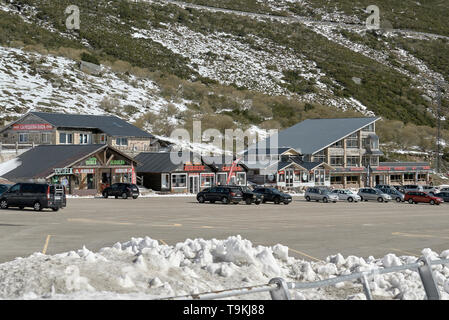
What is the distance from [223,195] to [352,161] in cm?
4558

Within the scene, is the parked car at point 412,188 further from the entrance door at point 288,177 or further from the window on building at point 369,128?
the window on building at point 369,128

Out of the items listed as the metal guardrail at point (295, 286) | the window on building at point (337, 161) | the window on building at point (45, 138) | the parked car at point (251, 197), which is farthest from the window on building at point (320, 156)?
the metal guardrail at point (295, 286)

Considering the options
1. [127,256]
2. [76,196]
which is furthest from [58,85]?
[127,256]

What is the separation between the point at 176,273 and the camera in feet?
37.8

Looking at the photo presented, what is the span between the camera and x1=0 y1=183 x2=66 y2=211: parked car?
123 ft

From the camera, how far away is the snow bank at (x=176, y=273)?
397 inches

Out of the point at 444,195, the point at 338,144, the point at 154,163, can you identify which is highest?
the point at 338,144

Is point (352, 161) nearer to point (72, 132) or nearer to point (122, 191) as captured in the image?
point (72, 132)

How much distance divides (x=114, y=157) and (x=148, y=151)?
12.9m

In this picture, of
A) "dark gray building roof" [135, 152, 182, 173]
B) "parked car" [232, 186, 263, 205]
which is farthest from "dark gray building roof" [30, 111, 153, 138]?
"parked car" [232, 186, 263, 205]

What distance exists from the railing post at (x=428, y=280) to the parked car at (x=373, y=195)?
174 feet

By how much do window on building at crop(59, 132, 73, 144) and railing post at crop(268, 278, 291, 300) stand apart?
67396 mm

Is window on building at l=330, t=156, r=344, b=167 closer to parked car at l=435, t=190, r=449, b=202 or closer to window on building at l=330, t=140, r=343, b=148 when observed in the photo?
window on building at l=330, t=140, r=343, b=148

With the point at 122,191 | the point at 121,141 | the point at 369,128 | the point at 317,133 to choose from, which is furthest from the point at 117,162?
the point at 369,128
